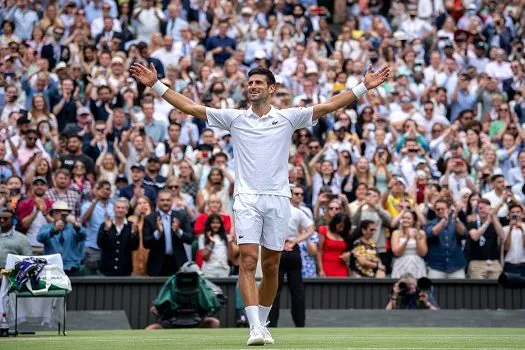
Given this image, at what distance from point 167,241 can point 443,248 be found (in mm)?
4219

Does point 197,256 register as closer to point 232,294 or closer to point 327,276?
point 232,294

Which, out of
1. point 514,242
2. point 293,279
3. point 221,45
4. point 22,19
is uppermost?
point 22,19

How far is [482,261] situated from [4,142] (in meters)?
7.91

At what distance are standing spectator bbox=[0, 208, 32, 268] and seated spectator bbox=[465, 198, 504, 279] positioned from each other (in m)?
7.33

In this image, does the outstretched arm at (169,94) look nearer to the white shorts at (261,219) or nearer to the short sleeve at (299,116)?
the short sleeve at (299,116)

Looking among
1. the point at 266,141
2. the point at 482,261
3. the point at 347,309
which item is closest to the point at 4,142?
the point at 347,309

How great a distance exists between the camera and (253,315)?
11.4 m

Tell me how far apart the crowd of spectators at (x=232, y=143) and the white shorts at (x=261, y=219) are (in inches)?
213

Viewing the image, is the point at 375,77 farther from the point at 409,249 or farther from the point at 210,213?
the point at 409,249

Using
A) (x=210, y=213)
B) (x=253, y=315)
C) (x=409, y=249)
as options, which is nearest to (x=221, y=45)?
(x=210, y=213)

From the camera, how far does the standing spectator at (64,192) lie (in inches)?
773

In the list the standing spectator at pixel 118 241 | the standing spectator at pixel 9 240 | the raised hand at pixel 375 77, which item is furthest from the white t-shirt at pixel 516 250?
the raised hand at pixel 375 77

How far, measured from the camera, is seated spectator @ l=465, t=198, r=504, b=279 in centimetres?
2017

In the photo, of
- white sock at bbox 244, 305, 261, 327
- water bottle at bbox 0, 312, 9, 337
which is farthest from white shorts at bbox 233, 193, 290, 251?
water bottle at bbox 0, 312, 9, 337
